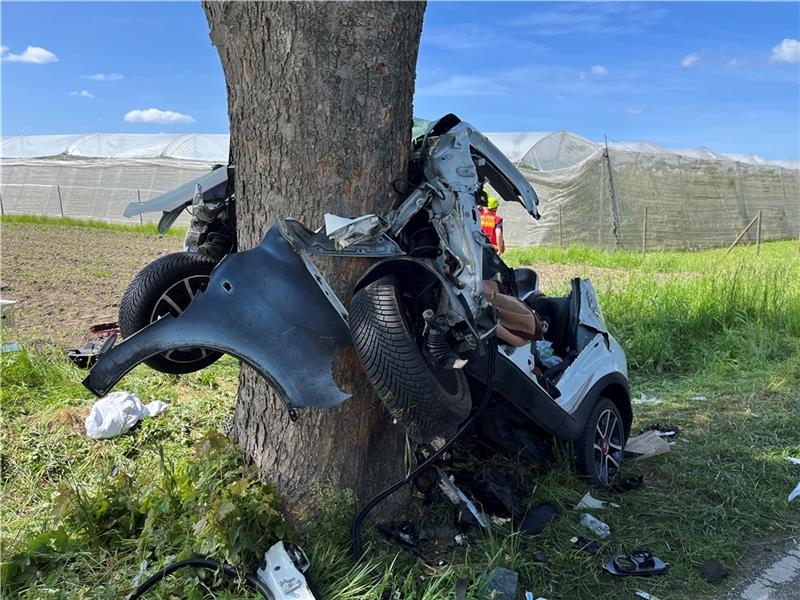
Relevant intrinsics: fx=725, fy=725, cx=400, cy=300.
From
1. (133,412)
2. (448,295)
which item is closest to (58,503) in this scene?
(133,412)

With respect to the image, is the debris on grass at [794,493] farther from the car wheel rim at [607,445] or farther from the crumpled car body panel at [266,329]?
the crumpled car body panel at [266,329]

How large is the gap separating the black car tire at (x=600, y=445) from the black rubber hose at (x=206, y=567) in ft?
6.16

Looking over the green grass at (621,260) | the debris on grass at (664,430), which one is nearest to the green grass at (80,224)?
the green grass at (621,260)

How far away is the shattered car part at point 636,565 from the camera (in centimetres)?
321

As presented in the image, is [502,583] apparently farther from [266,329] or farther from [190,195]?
[190,195]

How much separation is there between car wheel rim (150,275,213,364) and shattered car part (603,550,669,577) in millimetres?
2103

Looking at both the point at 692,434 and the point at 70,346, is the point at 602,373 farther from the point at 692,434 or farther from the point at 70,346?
the point at 70,346

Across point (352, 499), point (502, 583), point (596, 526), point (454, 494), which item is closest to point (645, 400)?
point (596, 526)

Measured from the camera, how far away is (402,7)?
2.97 metres

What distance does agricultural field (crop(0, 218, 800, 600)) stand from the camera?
2.86 metres

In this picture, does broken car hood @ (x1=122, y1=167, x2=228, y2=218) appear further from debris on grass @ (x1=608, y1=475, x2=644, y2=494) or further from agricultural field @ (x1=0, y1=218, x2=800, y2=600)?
debris on grass @ (x1=608, y1=475, x2=644, y2=494)

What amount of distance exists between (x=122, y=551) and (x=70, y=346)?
370 centimetres

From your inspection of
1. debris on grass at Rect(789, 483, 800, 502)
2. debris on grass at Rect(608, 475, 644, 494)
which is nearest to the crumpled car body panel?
debris on grass at Rect(608, 475, 644, 494)

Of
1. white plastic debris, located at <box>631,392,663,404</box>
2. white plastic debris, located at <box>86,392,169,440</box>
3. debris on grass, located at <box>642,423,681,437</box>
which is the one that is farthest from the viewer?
white plastic debris, located at <box>631,392,663,404</box>
